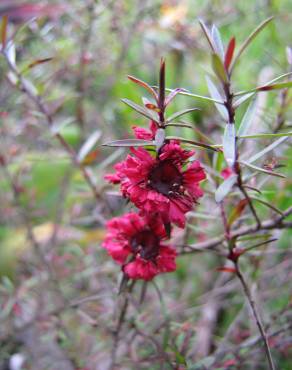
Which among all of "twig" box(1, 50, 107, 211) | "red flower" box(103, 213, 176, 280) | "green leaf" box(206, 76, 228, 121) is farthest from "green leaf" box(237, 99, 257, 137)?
"twig" box(1, 50, 107, 211)

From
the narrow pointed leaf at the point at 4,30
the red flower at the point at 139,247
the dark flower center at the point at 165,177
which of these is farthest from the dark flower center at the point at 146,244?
the narrow pointed leaf at the point at 4,30

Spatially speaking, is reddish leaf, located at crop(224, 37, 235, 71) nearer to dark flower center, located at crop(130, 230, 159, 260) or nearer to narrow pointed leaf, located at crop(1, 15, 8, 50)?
dark flower center, located at crop(130, 230, 159, 260)

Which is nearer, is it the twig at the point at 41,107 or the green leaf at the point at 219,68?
the green leaf at the point at 219,68

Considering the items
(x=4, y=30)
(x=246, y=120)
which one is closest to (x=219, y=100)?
(x=246, y=120)

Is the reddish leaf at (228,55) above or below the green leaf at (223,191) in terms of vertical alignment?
above

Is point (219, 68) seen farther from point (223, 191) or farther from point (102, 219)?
point (102, 219)

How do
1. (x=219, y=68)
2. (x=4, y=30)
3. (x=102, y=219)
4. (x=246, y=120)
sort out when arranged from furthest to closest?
(x=102, y=219) → (x=4, y=30) → (x=246, y=120) → (x=219, y=68)

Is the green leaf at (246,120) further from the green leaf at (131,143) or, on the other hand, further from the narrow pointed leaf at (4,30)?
the narrow pointed leaf at (4,30)

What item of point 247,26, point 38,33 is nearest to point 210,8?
point 247,26
